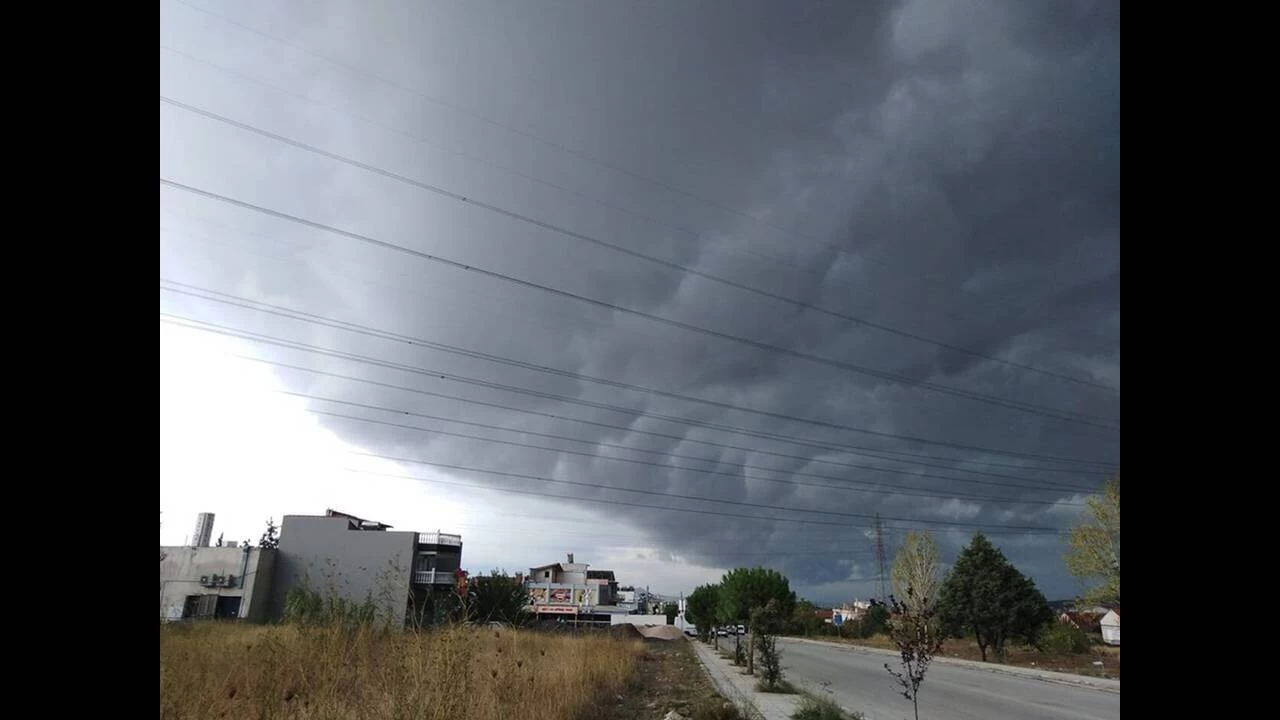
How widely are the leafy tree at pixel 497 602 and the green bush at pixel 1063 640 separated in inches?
1280

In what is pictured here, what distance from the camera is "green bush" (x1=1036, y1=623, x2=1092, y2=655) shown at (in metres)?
37.3

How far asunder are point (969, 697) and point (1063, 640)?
23.3 metres

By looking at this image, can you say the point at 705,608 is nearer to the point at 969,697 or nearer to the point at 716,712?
the point at 969,697

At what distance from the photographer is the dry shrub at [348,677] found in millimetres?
6789

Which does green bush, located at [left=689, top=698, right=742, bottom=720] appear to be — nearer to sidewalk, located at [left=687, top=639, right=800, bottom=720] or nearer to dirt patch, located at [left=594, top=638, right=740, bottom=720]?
dirt patch, located at [left=594, top=638, right=740, bottom=720]

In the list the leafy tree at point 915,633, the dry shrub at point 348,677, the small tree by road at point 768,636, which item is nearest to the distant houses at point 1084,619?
the small tree by road at point 768,636

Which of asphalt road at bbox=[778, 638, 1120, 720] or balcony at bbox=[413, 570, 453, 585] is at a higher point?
asphalt road at bbox=[778, 638, 1120, 720]

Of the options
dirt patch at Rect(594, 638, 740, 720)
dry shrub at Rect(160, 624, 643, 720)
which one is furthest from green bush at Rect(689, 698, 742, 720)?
dry shrub at Rect(160, 624, 643, 720)

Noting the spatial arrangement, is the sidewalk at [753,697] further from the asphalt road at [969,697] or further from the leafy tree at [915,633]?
the leafy tree at [915,633]

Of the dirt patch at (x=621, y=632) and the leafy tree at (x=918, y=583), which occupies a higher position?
the leafy tree at (x=918, y=583)

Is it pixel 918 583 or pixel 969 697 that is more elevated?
pixel 918 583

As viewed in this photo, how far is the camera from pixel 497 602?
1186cm

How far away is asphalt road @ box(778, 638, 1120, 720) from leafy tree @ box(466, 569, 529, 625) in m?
8.81

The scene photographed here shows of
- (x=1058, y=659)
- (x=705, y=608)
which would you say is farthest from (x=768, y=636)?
(x=705, y=608)
